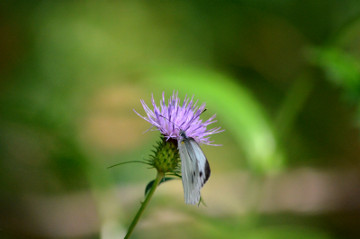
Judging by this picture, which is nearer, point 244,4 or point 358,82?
point 358,82

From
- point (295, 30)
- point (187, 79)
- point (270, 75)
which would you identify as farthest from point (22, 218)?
point (295, 30)

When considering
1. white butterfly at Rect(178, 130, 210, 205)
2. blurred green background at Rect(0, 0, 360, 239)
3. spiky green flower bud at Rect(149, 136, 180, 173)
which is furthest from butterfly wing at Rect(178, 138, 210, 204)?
blurred green background at Rect(0, 0, 360, 239)

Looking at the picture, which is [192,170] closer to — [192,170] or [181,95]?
[192,170]

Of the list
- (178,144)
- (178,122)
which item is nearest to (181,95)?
(178,122)

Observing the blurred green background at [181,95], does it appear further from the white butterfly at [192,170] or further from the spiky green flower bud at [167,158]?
the white butterfly at [192,170]

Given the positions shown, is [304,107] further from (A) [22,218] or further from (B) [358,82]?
(A) [22,218]

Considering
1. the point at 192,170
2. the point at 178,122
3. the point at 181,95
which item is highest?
the point at 181,95

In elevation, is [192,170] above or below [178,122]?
below
